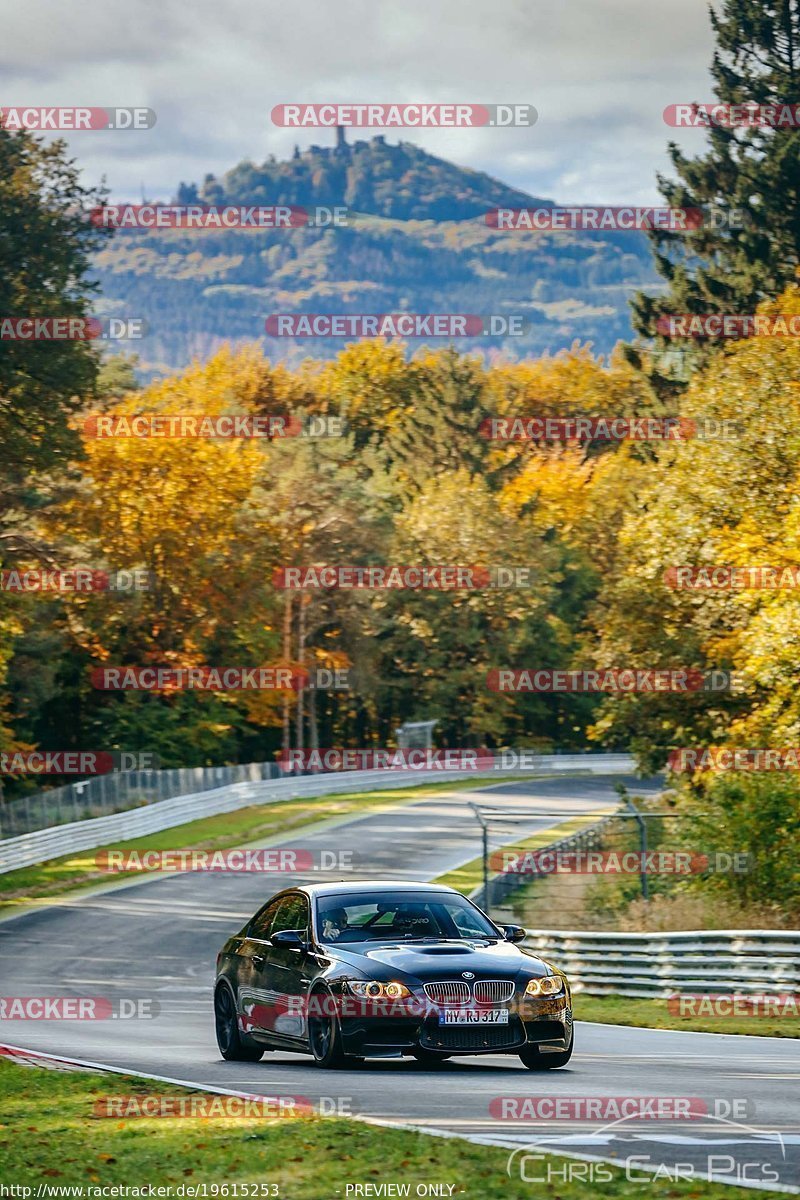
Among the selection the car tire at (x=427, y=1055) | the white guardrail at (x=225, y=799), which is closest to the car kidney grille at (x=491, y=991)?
the car tire at (x=427, y=1055)

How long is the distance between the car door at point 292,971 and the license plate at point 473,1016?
1.22 metres

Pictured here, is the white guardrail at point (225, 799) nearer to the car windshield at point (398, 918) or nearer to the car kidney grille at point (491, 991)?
the car windshield at point (398, 918)

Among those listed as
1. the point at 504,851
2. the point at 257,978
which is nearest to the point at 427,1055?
the point at 257,978

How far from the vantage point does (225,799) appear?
5644cm

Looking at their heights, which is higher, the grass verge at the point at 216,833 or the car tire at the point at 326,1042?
the car tire at the point at 326,1042

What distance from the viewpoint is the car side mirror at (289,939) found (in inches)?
531

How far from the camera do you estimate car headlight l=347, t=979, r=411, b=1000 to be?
12359 mm

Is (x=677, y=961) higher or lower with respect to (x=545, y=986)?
lower

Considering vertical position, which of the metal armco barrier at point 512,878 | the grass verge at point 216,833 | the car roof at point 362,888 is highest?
the car roof at point 362,888

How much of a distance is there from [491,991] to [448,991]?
1.02 ft

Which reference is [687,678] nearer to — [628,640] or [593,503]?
[628,640]

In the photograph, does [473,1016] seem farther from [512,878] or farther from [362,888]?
[512,878]

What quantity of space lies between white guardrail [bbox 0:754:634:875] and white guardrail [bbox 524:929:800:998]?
2061 cm

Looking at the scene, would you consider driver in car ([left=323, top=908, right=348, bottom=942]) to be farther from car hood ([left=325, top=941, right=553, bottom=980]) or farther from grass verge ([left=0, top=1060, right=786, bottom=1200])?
grass verge ([left=0, top=1060, right=786, bottom=1200])
